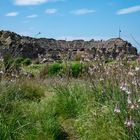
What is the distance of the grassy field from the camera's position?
6.49m

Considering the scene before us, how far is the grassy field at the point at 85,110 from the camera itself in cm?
649

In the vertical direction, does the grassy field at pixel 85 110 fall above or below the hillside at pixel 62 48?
below

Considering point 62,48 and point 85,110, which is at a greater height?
point 62,48

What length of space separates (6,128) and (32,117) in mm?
1518

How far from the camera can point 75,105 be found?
982 cm

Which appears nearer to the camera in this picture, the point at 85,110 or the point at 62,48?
the point at 85,110

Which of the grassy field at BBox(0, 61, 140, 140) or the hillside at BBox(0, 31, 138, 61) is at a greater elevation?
the hillside at BBox(0, 31, 138, 61)

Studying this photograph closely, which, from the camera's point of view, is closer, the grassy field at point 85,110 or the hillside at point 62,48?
the grassy field at point 85,110

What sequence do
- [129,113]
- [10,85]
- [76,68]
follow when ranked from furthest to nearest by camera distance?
[76,68], [10,85], [129,113]

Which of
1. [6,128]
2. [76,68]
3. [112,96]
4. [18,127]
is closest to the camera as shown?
[6,128]

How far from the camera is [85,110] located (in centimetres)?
908

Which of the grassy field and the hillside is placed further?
the hillside

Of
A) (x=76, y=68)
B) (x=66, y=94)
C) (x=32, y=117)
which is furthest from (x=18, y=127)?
(x=76, y=68)

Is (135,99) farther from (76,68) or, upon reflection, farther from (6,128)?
(76,68)
